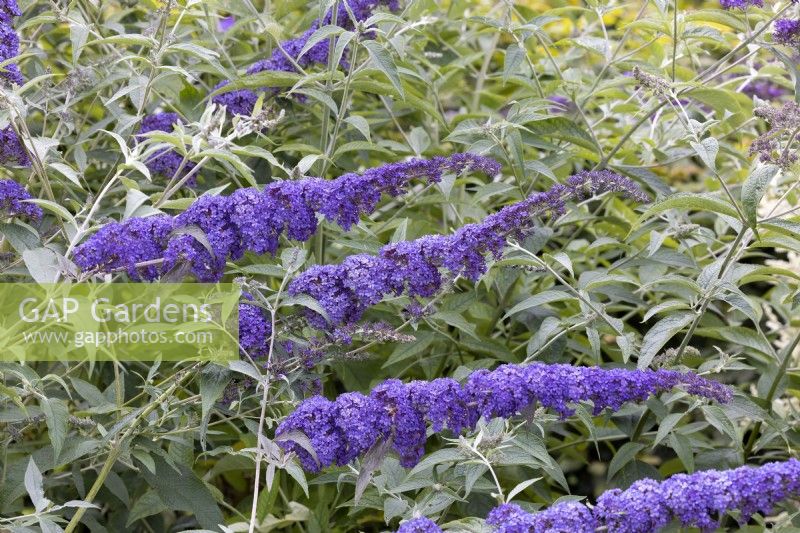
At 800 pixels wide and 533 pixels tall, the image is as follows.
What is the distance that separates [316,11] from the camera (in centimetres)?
402

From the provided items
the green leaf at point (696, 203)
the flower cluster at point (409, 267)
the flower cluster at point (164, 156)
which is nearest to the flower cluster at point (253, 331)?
the flower cluster at point (409, 267)

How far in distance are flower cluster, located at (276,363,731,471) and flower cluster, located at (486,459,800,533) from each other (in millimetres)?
319

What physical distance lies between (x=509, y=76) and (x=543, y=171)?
409 mm

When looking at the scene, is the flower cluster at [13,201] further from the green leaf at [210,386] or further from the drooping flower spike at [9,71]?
the green leaf at [210,386]

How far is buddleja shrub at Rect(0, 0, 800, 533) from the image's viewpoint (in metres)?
2.63

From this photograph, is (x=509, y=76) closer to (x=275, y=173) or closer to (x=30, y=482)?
(x=275, y=173)

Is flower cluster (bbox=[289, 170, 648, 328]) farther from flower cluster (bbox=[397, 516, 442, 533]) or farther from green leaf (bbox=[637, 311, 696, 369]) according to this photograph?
flower cluster (bbox=[397, 516, 442, 533])

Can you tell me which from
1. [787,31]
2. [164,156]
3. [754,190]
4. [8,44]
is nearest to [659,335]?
[754,190]

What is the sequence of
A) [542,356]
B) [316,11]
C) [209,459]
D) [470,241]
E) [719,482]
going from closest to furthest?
[719,482] → [470,241] → [542,356] → [316,11] → [209,459]

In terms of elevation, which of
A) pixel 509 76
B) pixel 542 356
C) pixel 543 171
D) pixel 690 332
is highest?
pixel 509 76

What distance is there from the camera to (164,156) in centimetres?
371

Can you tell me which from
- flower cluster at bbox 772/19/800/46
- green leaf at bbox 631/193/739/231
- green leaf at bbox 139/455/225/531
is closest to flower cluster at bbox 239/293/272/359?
green leaf at bbox 139/455/225/531

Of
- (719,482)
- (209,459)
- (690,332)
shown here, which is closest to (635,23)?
(690,332)

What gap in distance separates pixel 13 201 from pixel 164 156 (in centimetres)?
77
